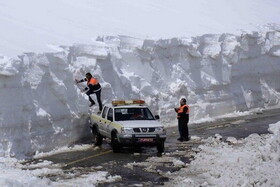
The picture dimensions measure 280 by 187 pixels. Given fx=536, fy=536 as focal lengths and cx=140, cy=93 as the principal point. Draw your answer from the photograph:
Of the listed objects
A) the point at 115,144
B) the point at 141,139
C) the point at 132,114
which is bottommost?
the point at 115,144

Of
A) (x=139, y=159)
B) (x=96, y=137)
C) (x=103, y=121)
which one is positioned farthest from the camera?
(x=96, y=137)

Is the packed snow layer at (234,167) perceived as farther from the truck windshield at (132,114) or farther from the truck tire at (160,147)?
the truck windshield at (132,114)

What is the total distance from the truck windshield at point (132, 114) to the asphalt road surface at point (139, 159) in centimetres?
114

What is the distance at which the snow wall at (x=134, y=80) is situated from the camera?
57.5ft

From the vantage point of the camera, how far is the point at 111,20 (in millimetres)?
28906

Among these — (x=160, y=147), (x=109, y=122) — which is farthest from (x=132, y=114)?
(x=160, y=147)

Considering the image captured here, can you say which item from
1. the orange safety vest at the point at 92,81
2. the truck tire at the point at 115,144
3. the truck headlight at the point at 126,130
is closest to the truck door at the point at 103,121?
the truck tire at the point at 115,144

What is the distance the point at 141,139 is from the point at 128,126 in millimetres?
616

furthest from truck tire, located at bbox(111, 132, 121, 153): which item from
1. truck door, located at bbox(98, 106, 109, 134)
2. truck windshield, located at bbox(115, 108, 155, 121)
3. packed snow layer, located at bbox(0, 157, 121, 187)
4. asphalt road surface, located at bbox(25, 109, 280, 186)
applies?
packed snow layer, located at bbox(0, 157, 121, 187)

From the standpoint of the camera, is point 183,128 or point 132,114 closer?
point 132,114

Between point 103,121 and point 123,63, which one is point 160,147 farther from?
point 123,63

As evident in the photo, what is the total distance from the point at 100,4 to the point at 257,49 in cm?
960

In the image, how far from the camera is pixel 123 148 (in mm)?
19266

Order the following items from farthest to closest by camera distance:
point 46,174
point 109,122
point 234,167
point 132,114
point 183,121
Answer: point 183,121 → point 132,114 → point 109,122 → point 234,167 → point 46,174
